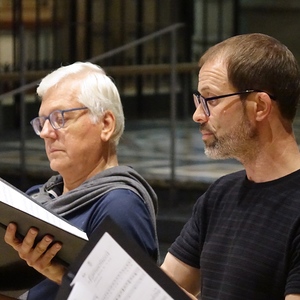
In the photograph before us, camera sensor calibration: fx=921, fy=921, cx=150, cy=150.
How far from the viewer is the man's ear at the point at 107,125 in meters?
2.54

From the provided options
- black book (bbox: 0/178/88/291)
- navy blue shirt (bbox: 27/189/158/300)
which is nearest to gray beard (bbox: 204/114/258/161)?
black book (bbox: 0/178/88/291)

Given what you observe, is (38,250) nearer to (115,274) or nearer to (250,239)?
(250,239)

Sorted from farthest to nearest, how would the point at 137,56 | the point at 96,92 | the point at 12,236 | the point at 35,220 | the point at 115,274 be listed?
the point at 137,56, the point at 96,92, the point at 12,236, the point at 35,220, the point at 115,274

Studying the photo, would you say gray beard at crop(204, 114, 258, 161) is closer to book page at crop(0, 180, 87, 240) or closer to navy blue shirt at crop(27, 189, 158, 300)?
book page at crop(0, 180, 87, 240)

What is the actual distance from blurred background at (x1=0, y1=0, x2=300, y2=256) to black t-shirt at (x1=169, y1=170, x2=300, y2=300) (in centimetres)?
402

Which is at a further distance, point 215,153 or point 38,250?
point 38,250

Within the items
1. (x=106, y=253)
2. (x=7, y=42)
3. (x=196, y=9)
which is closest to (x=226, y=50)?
(x=106, y=253)

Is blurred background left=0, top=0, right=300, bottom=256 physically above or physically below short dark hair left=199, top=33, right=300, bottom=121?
below

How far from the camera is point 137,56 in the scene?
385 inches

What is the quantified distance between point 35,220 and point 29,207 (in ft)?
0.12

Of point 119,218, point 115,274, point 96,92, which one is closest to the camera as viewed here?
point 115,274

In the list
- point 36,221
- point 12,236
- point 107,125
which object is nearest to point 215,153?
point 36,221

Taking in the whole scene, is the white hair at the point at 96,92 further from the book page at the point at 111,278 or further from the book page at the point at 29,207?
the book page at the point at 111,278

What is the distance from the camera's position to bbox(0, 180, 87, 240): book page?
199 centimetres
